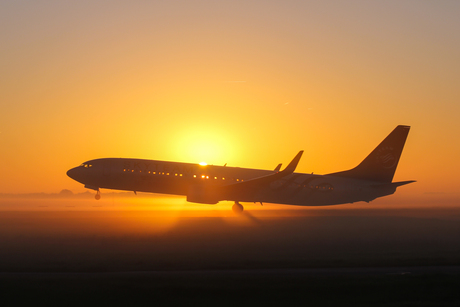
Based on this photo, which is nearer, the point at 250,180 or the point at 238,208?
the point at 250,180

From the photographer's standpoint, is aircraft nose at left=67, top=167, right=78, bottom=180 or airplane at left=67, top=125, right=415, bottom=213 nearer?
airplane at left=67, top=125, right=415, bottom=213

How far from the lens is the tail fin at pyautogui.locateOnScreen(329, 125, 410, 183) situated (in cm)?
4628

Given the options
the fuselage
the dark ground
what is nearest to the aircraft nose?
the fuselage

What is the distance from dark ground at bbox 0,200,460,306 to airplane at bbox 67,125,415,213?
807 centimetres

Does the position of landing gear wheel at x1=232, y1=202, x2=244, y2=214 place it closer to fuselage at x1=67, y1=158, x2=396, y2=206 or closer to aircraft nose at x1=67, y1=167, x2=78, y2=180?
fuselage at x1=67, y1=158, x2=396, y2=206

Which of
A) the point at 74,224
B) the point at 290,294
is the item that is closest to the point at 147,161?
the point at 74,224

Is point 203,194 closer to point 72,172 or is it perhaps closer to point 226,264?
point 72,172

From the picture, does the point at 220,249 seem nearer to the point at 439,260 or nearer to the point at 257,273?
the point at 257,273

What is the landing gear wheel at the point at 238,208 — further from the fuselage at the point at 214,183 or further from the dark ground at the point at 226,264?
the dark ground at the point at 226,264

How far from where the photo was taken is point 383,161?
4638cm

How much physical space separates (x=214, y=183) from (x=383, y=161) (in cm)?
1859

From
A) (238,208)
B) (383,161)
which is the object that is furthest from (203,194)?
(383,161)

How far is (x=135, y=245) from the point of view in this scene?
23719 mm

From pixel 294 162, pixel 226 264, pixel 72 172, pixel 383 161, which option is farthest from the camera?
pixel 383 161
